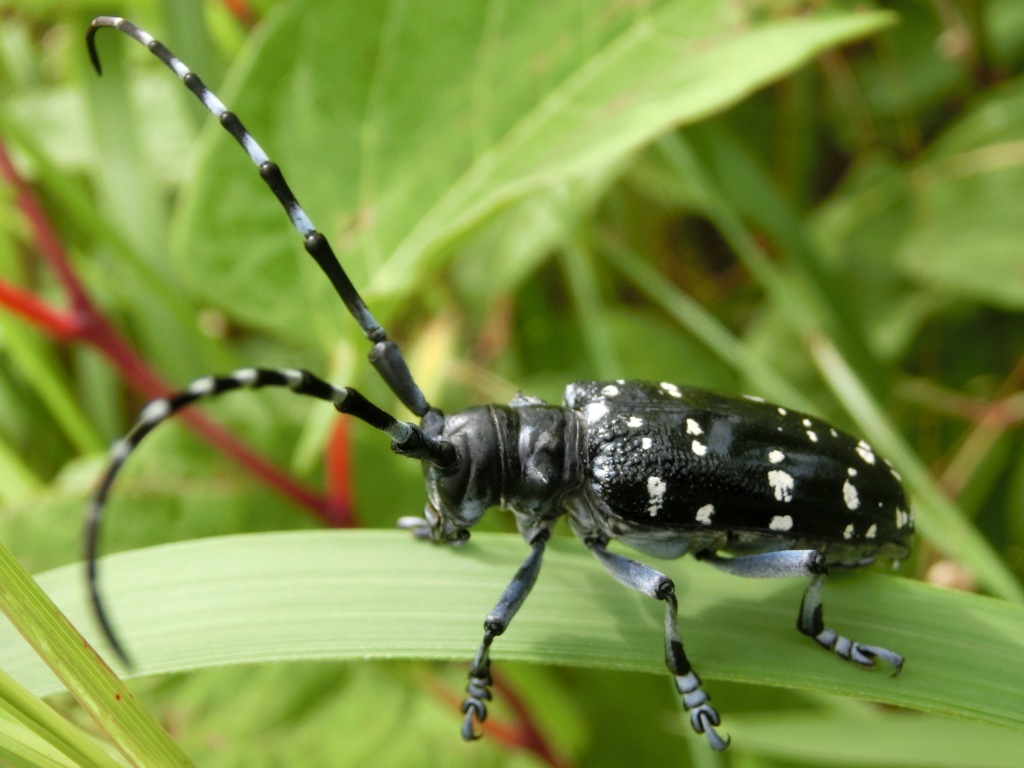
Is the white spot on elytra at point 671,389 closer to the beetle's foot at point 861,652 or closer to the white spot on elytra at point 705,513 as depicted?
the white spot on elytra at point 705,513

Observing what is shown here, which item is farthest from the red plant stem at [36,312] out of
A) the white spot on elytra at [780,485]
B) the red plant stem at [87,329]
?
the white spot on elytra at [780,485]

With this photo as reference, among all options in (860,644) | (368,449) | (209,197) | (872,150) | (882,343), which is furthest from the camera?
(872,150)

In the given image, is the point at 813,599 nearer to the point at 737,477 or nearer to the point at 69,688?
the point at 737,477

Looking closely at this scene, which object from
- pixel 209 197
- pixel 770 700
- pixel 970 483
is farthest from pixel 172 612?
pixel 970 483

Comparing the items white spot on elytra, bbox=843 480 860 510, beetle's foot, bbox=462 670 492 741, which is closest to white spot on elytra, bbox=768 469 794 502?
white spot on elytra, bbox=843 480 860 510

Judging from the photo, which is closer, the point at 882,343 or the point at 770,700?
the point at 770,700

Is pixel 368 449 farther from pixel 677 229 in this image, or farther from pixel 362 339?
pixel 677 229
